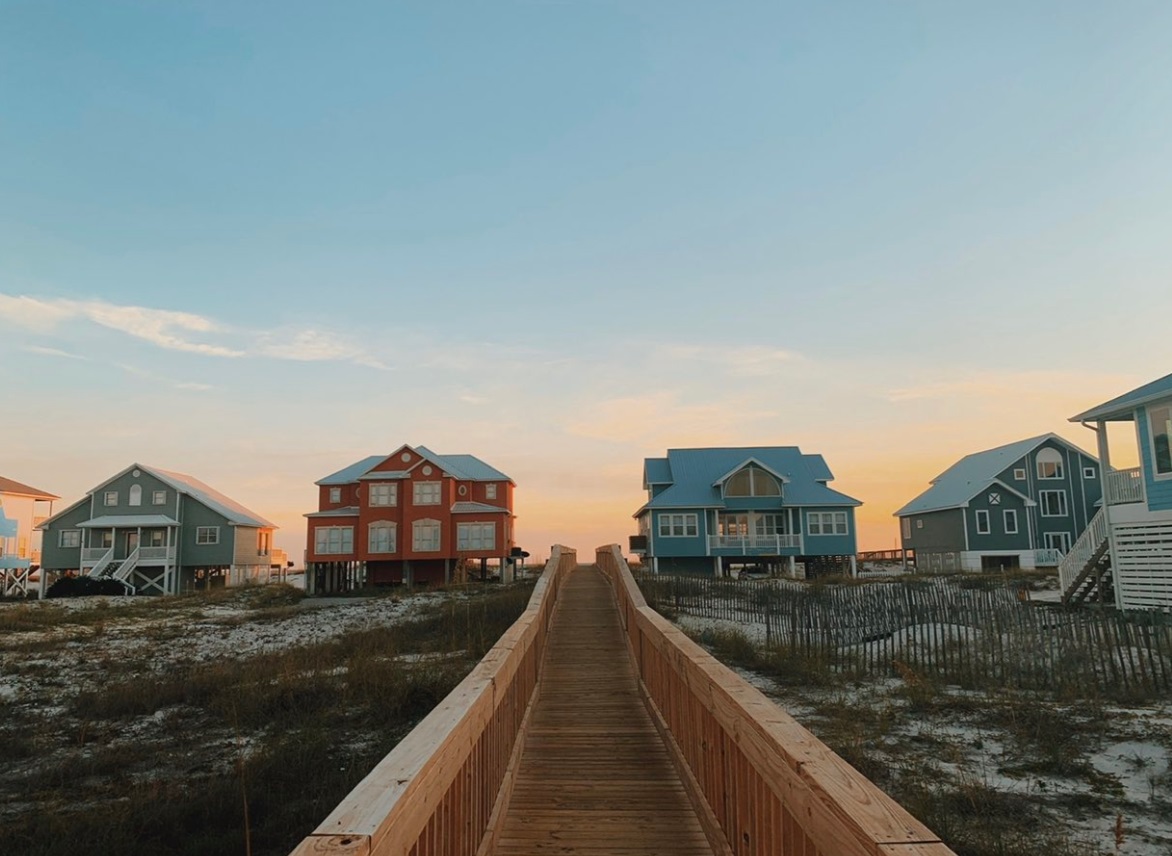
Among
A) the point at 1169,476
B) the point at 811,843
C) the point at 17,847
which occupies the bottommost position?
the point at 17,847

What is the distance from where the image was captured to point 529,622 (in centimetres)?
862

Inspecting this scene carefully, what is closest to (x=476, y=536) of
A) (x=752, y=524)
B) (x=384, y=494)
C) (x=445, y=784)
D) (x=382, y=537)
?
(x=382, y=537)

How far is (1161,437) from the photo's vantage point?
21219 millimetres

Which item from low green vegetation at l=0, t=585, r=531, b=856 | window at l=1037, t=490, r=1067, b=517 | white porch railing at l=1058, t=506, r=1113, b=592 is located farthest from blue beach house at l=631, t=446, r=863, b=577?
low green vegetation at l=0, t=585, r=531, b=856

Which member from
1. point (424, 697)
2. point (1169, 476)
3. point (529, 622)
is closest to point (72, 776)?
point (424, 697)

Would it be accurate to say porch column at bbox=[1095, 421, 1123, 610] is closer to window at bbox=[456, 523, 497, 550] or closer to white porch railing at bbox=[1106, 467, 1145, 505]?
white porch railing at bbox=[1106, 467, 1145, 505]

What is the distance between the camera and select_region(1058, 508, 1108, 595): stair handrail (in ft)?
78.8

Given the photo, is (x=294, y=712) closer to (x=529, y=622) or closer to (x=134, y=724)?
(x=134, y=724)

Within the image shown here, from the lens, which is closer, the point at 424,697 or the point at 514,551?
the point at 424,697

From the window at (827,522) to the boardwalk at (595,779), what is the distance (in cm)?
3247

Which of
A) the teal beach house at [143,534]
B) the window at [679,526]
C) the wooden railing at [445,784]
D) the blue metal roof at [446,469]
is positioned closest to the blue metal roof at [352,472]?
the blue metal roof at [446,469]

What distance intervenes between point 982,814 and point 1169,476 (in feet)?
59.8

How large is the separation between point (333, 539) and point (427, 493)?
5334mm

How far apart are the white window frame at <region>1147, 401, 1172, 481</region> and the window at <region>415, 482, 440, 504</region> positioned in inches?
1140
